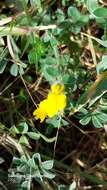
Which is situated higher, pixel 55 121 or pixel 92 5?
pixel 92 5

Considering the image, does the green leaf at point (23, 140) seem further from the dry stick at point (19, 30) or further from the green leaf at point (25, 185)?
the dry stick at point (19, 30)

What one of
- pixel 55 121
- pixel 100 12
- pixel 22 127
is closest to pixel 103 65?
pixel 100 12

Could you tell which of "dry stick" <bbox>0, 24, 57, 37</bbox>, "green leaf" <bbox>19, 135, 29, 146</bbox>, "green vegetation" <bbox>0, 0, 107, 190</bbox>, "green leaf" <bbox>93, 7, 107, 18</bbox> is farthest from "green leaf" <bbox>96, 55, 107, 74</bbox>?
"green leaf" <bbox>19, 135, 29, 146</bbox>

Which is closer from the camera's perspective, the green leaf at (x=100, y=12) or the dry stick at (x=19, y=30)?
the green leaf at (x=100, y=12)

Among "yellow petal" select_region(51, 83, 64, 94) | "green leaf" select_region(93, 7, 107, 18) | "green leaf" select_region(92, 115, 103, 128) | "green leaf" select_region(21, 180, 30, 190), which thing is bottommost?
"green leaf" select_region(21, 180, 30, 190)

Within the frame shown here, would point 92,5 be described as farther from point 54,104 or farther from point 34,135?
point 34,135

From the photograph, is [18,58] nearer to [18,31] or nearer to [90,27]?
[18,31]

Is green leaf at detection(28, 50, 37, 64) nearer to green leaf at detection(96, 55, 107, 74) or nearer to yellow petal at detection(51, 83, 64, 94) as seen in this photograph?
yellow petal at detection(51, 83, 64, 94)

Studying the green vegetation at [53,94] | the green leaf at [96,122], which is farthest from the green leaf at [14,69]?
the green leaf at [96,122]
